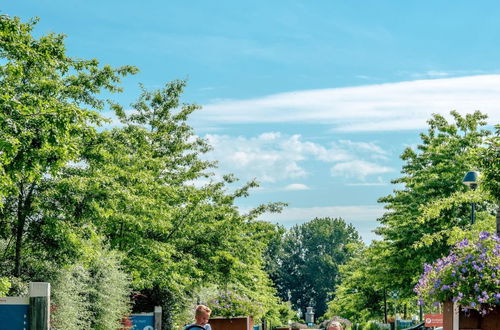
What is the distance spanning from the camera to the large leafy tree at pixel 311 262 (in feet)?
472

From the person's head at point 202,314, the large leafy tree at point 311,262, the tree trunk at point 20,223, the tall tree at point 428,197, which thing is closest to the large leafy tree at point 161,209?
the tree trunk at point 20,223

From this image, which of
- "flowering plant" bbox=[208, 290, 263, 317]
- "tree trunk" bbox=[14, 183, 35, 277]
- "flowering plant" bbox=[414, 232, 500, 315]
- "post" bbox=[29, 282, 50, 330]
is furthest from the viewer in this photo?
"flowering plant" bbox=[208, 290, 263, 317]

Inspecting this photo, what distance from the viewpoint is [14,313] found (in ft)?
48.0

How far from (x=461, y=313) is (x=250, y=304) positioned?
822 inches

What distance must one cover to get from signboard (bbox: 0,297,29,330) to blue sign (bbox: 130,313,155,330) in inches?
502

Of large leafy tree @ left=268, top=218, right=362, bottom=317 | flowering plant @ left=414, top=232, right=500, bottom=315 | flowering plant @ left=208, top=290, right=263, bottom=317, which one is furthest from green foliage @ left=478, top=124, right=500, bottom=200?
large leafy tree @ left=268, top=218, right=362, bottom=317

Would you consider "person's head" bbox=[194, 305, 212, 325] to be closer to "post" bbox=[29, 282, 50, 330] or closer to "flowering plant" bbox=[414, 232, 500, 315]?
"post" bbox=[29, 282, 50, 330]

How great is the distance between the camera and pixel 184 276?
33.2m

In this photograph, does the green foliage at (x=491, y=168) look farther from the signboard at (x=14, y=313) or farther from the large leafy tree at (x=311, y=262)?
the large leafy tree at (x=311, y=262)

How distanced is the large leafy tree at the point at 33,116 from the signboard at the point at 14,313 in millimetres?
2769

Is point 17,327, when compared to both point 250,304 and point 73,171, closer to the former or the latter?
point 73,171

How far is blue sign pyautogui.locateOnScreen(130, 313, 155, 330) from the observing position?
89.7ft

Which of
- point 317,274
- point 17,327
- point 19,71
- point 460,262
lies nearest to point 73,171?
point 19,71

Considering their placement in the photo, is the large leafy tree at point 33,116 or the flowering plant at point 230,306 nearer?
the large leafy tree at point 33,116
